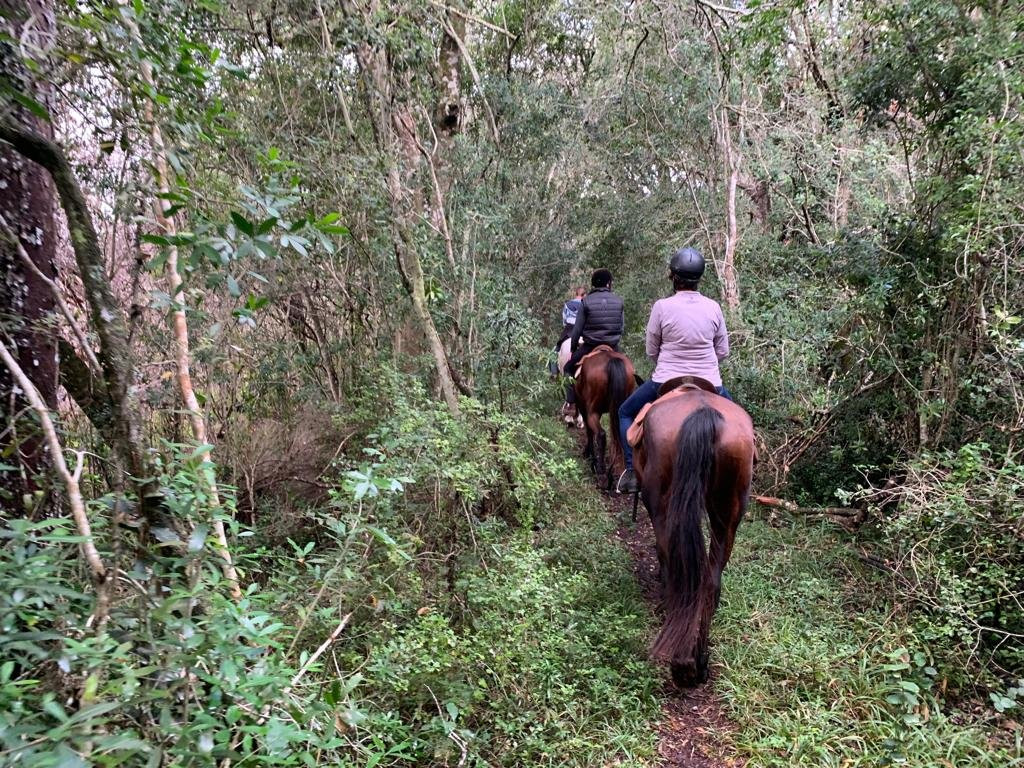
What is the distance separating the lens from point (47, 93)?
209cm

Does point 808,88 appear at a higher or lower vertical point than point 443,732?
higher

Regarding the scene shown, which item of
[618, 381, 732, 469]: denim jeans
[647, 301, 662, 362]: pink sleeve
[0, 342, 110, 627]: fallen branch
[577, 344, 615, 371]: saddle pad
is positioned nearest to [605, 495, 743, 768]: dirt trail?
[618, 381, 732, 469]: denim jeans

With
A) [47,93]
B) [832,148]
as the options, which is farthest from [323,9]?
[832,148]

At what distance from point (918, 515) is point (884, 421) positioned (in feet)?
4.82

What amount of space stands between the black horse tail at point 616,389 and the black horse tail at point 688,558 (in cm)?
273

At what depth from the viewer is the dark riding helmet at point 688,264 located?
4.10 meters

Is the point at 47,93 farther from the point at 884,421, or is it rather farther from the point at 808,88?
the point at 808,88

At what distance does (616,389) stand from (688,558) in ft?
9.91

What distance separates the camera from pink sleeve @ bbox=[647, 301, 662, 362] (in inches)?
168

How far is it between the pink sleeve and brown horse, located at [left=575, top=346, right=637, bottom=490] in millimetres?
1685

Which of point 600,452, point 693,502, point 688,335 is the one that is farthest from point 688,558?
point 600,452

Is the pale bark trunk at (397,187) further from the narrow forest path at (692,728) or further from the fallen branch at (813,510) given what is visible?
the fallen branch at (813,510)

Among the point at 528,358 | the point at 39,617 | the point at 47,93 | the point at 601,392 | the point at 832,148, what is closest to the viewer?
the point at 39,617

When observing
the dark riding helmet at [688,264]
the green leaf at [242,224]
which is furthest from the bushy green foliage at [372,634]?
the dark riding helmet at [688,264]
